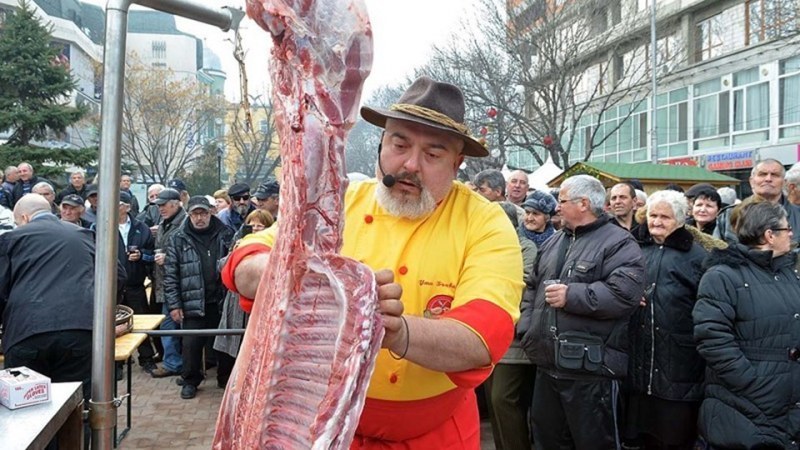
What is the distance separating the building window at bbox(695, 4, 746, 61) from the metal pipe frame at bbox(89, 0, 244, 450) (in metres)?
26.9

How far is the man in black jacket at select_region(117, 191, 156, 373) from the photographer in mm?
8406

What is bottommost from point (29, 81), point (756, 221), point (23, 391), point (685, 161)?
point (23, 391)

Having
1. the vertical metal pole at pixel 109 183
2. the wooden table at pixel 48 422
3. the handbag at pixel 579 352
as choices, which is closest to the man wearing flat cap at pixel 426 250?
the vertical metal pole at pixel 109 183

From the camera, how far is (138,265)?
332 inches

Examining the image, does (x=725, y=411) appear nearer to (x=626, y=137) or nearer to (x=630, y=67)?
(x=630, y=67)

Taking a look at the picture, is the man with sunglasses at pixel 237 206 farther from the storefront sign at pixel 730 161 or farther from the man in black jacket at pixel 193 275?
the storefront sign at pixel 730 161

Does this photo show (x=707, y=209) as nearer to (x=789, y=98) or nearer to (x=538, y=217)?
(x=538, y=217)

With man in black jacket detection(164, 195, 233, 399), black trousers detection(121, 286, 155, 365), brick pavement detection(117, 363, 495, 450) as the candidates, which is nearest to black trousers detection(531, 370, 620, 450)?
brick pavement detection(117, 363, 495, 450)

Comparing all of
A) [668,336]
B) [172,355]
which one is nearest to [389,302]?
[668,336]

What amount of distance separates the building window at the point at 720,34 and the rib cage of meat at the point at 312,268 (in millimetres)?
Result: 27129

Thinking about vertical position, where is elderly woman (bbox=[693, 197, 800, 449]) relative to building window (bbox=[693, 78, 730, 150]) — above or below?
below

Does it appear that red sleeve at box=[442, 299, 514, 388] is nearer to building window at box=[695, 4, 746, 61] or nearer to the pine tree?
the pine tree

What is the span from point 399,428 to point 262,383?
2.46 ft

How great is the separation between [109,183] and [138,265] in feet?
23.6
